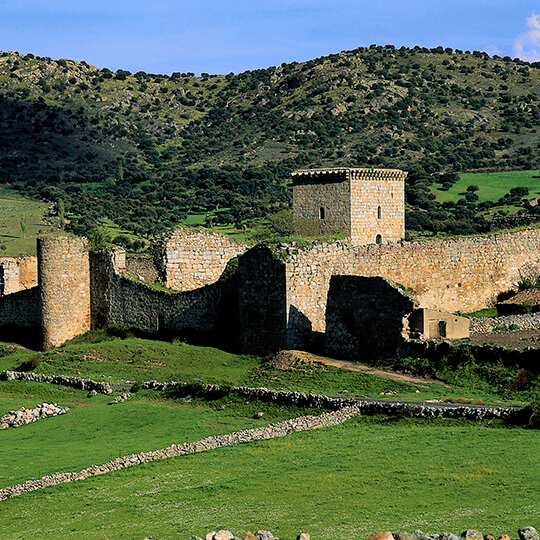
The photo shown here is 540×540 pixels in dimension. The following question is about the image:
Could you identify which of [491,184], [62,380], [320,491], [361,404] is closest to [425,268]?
[361,404]

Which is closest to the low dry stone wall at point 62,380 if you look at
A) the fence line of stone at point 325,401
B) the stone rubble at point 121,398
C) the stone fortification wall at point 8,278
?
the fence line of stone at point 325,401

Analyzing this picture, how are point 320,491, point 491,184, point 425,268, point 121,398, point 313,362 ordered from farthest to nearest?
point 491,184 < point 425,268 < point 313,362 < point 121,398 < point 320,491

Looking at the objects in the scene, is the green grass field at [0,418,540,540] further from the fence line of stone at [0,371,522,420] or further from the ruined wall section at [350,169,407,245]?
the ruined wall section at [350,169,407,245]

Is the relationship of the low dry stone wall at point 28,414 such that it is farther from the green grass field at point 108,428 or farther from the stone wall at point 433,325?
the stone wall at point 433,325

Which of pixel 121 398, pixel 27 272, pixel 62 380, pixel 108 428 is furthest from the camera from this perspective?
pixel 27 272

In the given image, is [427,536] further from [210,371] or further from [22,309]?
[22,309]

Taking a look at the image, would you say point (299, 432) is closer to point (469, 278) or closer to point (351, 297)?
point (351, 297)

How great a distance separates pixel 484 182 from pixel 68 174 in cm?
4162

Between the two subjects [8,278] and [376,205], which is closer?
[376,205]

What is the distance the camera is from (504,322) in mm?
26391

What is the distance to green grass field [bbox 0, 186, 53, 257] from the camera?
6600cm

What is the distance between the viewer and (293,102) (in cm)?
9938

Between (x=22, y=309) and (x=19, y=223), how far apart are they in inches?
1566

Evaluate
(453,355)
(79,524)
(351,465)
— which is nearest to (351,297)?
(453,355)
